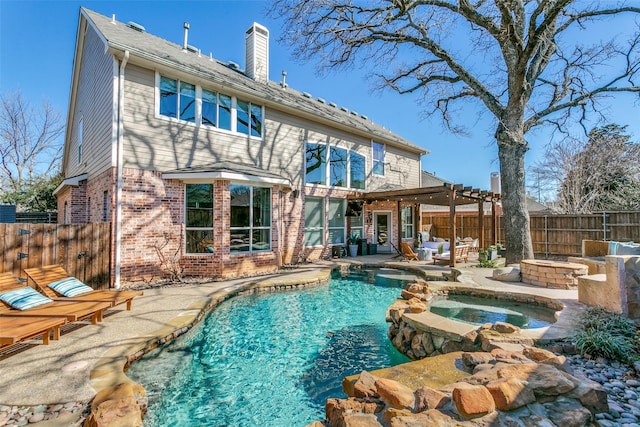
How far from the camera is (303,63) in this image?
10.8 meters

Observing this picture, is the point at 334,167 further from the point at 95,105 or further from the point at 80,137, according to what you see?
the point at 80,137

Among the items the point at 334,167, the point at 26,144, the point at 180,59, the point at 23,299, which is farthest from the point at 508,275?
the point at 26,144

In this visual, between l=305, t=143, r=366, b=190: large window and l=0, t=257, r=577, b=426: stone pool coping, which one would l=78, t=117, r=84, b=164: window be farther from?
l=305, t=143, r=366, b=190: large window

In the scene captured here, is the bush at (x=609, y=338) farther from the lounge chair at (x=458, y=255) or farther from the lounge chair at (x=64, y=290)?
the lounge chair at (x=458, y=255)

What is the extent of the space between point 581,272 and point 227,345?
26.8 ft

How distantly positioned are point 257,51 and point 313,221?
7.57m

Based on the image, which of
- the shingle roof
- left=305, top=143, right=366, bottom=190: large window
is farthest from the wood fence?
the shingle roof

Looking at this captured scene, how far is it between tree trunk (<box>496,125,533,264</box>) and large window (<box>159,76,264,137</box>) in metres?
8.49

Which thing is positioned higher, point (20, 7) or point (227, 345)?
point (20, 7)

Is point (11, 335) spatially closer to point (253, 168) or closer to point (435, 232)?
point (253, 168)

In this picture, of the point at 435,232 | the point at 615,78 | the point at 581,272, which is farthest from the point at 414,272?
the point at 435,232

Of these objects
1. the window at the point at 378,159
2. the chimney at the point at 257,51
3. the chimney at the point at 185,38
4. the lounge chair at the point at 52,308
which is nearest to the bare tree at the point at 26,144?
the chimney at the point at 185,38

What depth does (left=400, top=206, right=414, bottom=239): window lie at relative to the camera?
17.3 m

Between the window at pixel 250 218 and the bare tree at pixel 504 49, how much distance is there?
498 cm
